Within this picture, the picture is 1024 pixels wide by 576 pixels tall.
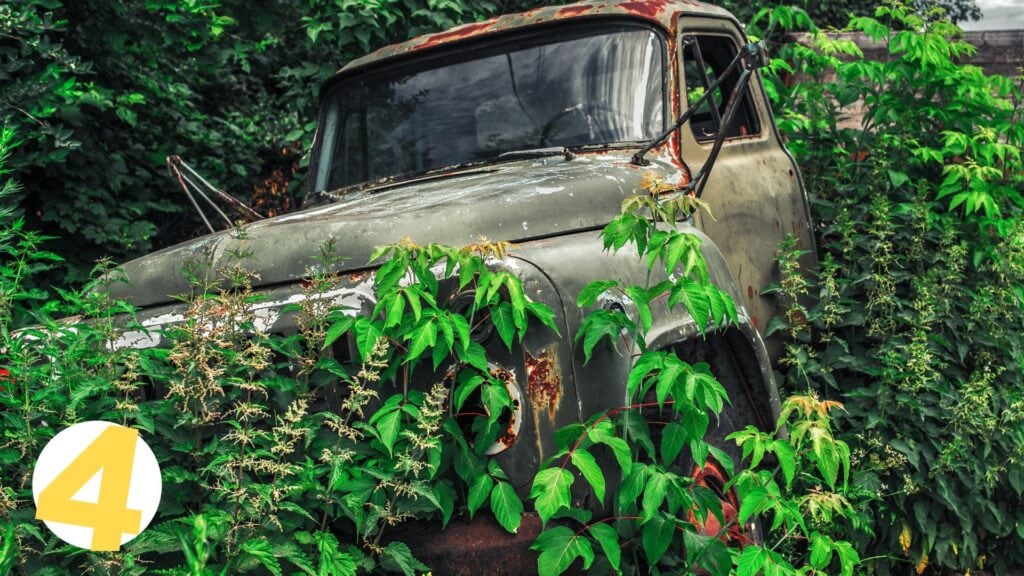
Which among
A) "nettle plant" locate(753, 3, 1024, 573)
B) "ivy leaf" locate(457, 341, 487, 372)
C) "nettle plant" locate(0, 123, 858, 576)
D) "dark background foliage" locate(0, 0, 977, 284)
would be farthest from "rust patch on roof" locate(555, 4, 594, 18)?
"dark background foliage" locate(0, 0, 977, 284)

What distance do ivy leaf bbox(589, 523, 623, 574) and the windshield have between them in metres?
1.77

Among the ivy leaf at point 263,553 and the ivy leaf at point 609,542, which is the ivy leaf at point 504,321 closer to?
the ivy leaf at point 609,542

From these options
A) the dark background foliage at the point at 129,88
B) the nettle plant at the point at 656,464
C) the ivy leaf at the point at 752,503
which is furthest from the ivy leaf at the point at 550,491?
the dark background foliage at the point at 129,88

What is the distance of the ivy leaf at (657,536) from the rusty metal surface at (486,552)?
Answer: 0.92 feet

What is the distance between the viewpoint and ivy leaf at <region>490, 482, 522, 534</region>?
271 centimetres

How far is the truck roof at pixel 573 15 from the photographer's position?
4.30 meters

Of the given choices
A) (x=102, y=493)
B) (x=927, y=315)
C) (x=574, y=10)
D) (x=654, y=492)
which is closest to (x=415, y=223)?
(x=654, y=492)

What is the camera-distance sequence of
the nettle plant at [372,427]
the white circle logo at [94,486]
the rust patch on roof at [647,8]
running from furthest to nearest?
the rust patch on roof at [647,8] → the nettle plant at [372,427] → the white circle logo at [94,486]

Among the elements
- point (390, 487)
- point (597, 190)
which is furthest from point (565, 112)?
point (390, 487)

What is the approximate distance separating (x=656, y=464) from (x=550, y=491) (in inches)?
19.2

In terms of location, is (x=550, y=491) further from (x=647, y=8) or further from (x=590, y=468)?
(x=647, y=8)

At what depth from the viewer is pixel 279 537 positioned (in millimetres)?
2572

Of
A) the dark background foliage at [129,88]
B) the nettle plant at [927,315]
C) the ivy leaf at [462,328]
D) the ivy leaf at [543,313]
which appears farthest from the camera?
the dark background foliage at [129,88]

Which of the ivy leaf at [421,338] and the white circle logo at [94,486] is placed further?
the ivy leaf at [421,338]
